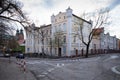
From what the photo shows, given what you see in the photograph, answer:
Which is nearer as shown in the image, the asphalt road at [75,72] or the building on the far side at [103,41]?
the asphalt road at [75,72]

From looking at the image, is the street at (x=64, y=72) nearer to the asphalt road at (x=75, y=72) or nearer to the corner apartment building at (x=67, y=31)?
the asphalt road at (x=75, y=72)

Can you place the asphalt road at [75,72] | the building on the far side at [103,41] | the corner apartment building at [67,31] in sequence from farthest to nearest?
the building on the far side at [103,41] → the corner apartment building at [67,31] → the asphalt road at [75,72]

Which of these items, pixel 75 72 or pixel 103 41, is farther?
pixel 103 41

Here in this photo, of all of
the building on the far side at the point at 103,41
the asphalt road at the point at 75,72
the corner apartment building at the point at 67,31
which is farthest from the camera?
the building on the far side at the point at 103,41

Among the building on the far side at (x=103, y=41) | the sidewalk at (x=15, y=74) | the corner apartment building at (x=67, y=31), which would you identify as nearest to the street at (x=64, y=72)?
the sidewalk at (x=15, y=74)

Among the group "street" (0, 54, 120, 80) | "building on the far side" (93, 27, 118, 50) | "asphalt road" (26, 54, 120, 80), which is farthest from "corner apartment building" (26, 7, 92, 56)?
"street" (0, 54, 120, 80)

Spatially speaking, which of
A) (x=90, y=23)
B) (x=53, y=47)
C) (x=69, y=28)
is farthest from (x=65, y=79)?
(x=90, y=23)

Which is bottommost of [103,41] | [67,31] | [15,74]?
[15,74]

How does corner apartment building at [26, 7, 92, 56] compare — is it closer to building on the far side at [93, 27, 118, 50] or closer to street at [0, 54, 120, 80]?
building on the far side at [93, 27, 118, 50]

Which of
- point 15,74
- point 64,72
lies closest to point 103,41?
point 64,72

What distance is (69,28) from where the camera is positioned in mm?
39406

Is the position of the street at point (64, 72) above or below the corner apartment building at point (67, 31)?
below

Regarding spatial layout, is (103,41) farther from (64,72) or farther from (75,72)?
(64,72)

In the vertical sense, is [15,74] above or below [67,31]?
below
